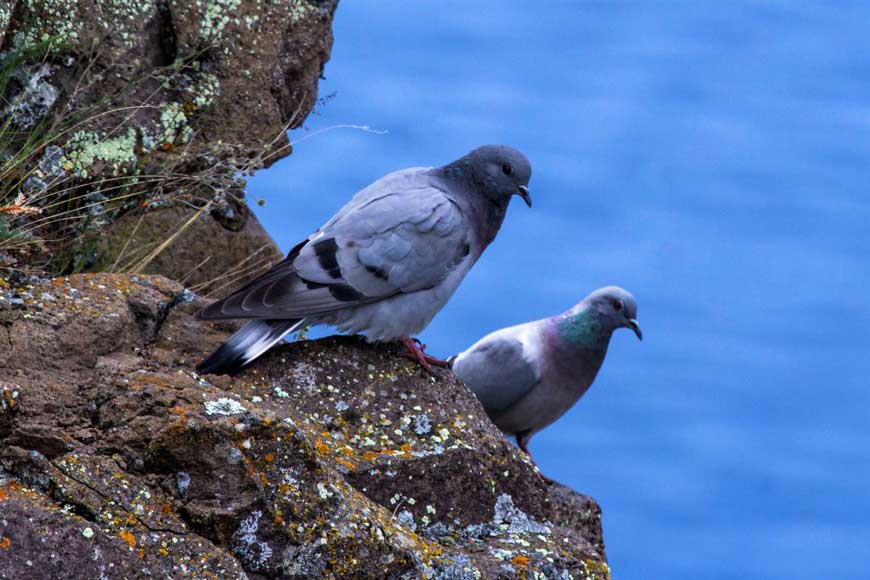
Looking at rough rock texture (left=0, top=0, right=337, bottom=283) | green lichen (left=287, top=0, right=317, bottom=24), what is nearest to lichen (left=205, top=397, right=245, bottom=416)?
rough rock texture (left=0, top=0, right=337, bottom=283)

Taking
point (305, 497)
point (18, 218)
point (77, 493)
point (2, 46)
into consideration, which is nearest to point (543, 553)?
point (305, 497)

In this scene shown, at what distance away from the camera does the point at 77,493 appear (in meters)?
4.80

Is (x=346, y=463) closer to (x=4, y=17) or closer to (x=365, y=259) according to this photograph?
(x=365, y=259)

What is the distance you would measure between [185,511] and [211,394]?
21.1 inches

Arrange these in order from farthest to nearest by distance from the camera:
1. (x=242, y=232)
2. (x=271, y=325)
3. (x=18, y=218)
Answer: (x=242, y=232), (x=18, y=218), (x=271, y=325)

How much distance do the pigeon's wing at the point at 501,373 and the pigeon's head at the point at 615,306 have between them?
25.1 inches

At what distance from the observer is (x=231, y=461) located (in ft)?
16.3

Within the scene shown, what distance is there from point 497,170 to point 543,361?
8.24 feet

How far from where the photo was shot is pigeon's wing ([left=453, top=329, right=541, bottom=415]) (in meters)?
9.05

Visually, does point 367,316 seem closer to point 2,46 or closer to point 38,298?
point 38,298

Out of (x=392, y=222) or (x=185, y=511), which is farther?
(x=392, y=222)

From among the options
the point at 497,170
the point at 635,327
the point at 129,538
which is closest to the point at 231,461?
the point at 129,538

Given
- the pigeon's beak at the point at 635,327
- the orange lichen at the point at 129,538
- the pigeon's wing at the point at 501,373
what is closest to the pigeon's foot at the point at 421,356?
the orange lichen at the point at 129,538

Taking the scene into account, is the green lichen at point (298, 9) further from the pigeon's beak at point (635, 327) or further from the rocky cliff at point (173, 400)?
the pigeon's beak at point (635, 327)
